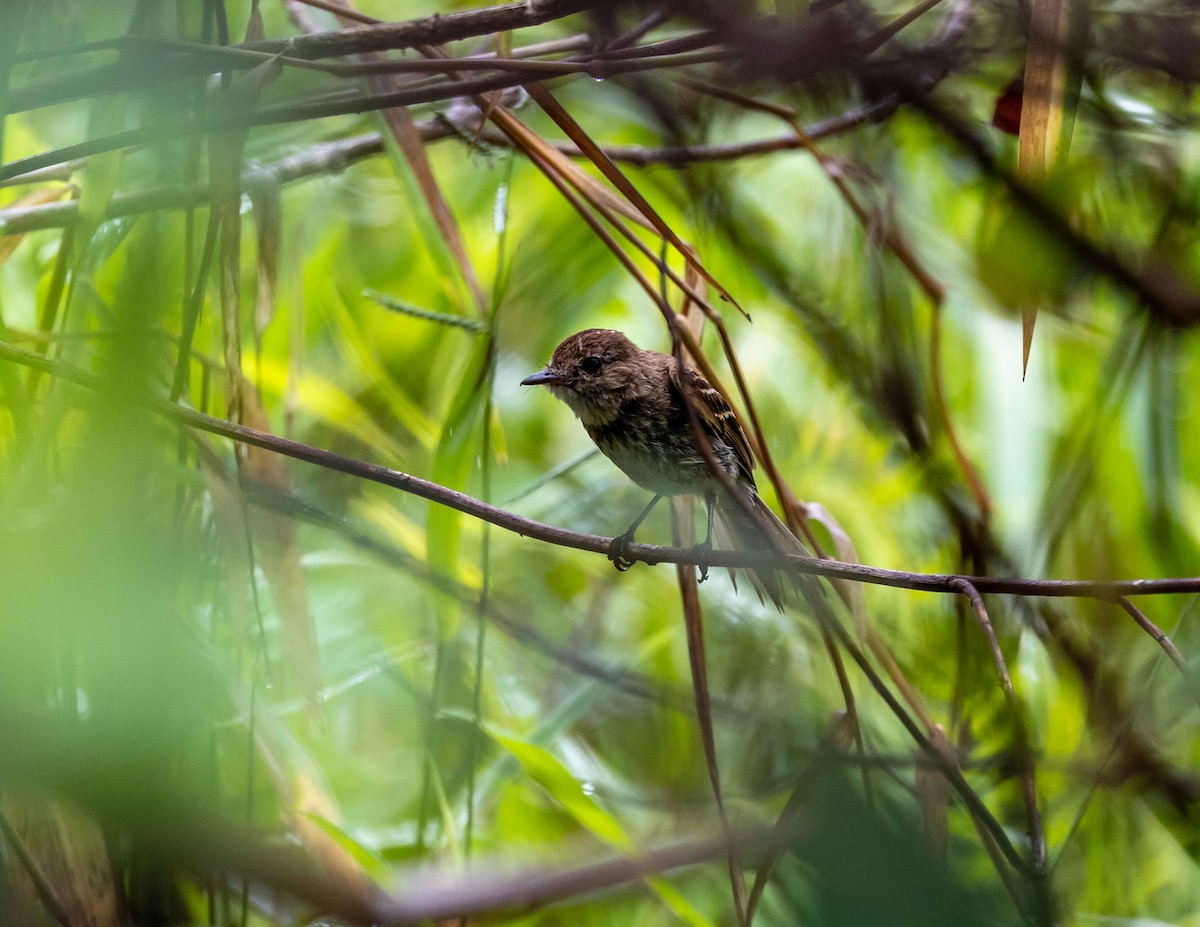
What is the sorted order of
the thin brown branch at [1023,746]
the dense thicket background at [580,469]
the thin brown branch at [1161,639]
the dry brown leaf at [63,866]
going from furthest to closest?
1. the dry brown leaf at [63,866]
2. the thin brown branch at [1161,639]
3. the thin brown branch at [1023,746]
4. the dense thicket background at [580,469]

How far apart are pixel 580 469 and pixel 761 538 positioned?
2237mm

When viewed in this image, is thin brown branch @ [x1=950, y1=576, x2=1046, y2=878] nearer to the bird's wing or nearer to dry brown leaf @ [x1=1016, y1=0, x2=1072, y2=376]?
dry brown leaf @ [x1=1016, y1=0, x2=1072, y2=376]

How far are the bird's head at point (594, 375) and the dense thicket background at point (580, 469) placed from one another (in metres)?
0.14

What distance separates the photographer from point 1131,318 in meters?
1.61

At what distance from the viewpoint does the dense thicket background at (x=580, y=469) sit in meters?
0.90

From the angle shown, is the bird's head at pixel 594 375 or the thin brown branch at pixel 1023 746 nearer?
the thin brown branch at pixel 1023 746

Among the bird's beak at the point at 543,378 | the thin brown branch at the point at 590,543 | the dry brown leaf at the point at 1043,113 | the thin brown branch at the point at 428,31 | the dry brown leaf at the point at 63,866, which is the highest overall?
the thin brown branch at the point at 428,31

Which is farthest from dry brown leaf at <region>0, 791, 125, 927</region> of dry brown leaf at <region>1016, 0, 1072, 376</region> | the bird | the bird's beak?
the bird's beak

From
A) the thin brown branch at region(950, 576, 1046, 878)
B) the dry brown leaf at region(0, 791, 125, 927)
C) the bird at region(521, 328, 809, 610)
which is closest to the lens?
the thin brown branch at region(950, 576, 1046, 878)

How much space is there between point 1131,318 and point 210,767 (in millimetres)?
1400

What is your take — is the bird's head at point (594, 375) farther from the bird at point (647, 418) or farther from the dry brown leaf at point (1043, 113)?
the dry brown leaf at point (1043, 113)

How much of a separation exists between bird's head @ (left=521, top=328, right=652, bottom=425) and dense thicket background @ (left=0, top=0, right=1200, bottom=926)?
144 millimetres

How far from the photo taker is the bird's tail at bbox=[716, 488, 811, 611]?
1514mm

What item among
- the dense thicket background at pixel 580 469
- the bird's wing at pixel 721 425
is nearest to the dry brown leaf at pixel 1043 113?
the dense thicket background at pixel 580 469
